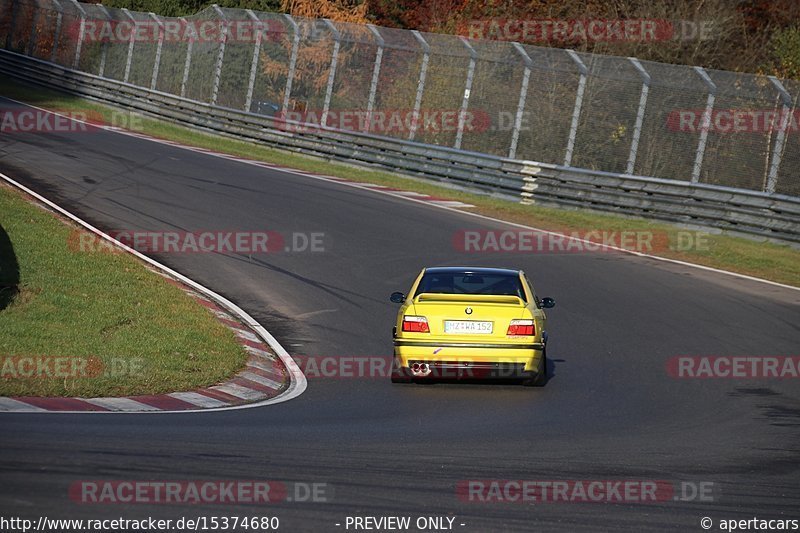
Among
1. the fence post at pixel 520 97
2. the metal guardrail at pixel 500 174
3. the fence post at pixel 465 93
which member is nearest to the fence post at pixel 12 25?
the metal guardrail at pixel 500 174

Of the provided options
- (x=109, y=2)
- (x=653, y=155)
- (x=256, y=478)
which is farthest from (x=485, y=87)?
(x=109, y=2)

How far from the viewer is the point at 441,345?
12.3 m

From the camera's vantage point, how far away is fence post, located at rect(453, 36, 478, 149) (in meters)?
29.1

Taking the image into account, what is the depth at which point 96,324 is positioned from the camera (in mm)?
13742

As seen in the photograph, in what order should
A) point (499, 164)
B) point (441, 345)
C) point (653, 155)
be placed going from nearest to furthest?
point (441, 345)
point (653, 155)
point (499, 164)

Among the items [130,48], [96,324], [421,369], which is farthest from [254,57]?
[421,369]

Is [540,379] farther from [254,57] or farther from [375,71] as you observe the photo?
[254,57]

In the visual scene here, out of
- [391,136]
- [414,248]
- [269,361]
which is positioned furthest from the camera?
[391,136]

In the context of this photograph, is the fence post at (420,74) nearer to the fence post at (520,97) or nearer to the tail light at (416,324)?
the fence post at (520,97)

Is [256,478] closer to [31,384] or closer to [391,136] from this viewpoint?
[31,384]

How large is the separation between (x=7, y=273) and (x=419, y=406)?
606 centimetres

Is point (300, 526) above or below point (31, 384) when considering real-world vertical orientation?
above

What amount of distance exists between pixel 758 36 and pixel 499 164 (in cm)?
1963

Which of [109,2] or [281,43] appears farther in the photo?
[109,2]
